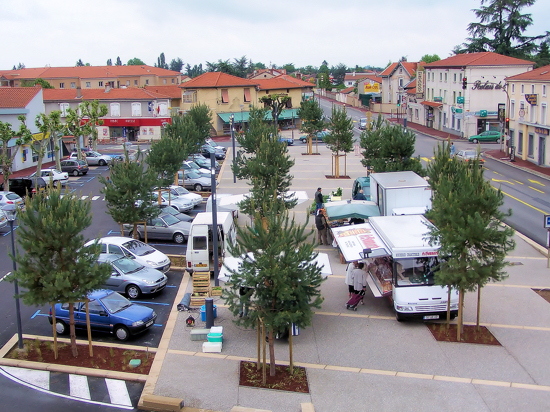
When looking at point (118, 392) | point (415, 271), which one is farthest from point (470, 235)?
point (118, 392)

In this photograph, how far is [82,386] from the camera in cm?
1369

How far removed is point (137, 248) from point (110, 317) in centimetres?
601

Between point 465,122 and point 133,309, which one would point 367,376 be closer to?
point 133,309

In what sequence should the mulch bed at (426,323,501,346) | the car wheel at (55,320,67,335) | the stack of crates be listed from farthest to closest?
1. the stack of crates
2. the car wheel at (55,320,67,335)
3. the mulch bed at (426,323,501,346)

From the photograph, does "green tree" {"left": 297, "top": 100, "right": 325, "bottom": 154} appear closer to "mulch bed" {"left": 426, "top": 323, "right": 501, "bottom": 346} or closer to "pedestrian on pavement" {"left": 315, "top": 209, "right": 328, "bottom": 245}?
Answer: "pedestrian on pavement" {"left": 315, "top": 209, "right": 328, "bottom": 245}

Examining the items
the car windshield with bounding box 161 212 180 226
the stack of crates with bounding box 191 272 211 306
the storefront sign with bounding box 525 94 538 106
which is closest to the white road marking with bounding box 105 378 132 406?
the stack of crates with bounding box 191 272 211 306

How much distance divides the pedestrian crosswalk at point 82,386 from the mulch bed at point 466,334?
8017 millimetres

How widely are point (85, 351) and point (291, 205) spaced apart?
39.9ft

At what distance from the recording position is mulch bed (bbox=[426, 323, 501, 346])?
51.2 feet

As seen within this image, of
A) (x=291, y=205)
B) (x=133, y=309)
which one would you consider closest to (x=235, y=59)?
(x=291, y=205)

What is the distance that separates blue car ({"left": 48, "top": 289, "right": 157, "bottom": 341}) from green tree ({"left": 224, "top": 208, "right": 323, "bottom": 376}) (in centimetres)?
426

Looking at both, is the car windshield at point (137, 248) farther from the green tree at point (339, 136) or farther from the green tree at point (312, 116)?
the green tree at point (312, 116)

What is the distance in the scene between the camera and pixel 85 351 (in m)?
15.5

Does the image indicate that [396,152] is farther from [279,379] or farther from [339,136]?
[279,379]
